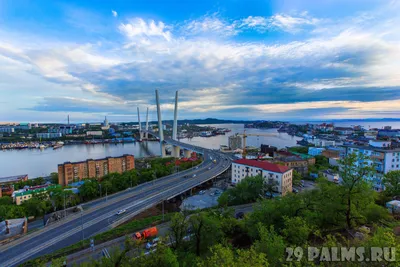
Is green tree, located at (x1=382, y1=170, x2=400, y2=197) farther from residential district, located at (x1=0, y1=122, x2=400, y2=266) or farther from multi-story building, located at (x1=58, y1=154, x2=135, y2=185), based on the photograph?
multi-story building, located at (x1=58, y1=154, x2=135, y2=185)

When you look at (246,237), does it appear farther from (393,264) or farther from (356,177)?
(393,264)

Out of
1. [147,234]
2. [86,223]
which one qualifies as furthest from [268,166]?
[86,223]

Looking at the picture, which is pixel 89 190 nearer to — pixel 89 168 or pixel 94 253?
pixel 94 253

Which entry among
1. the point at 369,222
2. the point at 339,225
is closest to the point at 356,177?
the point at 339,225

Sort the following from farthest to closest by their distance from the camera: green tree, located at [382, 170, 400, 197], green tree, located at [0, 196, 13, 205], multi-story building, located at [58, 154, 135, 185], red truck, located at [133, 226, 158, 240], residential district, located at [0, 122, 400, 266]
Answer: multi-story building, located at [58, 154, 135, 185], green tree, located at [0, 196, 13, 205], green tree, located at [382, 170, 400, 197], red truck, located at [133, 226, 158, 240], residential district, located at [0, 122, 400, 266]

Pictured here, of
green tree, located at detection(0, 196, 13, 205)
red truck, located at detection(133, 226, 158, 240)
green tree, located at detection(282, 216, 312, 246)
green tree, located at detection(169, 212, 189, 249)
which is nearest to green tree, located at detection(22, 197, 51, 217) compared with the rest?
green tree, located at detection(0, 196, 13, 205)

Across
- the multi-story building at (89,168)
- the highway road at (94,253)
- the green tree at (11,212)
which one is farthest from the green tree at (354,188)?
the multi-story building at (89,168)
